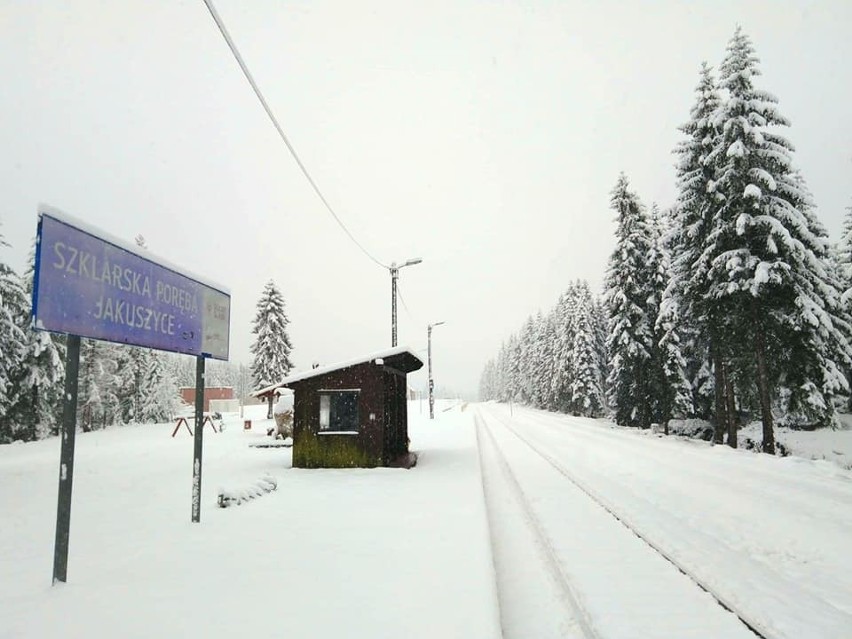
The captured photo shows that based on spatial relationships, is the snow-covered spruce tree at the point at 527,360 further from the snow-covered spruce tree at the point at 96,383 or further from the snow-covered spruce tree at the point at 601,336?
the snow-covered spruce tree at the point at 96,383

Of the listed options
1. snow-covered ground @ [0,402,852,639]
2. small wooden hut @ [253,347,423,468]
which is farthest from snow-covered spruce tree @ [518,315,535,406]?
snow-covered ground @ [0,402,852,639]

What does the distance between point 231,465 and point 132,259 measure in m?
12.0

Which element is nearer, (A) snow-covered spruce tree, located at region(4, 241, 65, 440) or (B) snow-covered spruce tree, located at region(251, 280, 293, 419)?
(A) snow-covered spruce tree, located at region(4, 241, 65, 440)

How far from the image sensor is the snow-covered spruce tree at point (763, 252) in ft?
58.2

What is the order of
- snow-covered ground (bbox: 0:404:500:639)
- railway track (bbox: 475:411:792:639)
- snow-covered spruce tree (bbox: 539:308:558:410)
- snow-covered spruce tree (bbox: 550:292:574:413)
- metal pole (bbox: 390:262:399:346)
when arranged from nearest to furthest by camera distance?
snow-covered ground (bbox: 0:404:500:639)
railway track (bbox: 475:411:792:639)
metal pole (bbox: 390:262:399:346)
snow-covered spruce tree (bbox: 550:292:574:413)
snow-covered spruce tree (bbox: 539:308:558:410)

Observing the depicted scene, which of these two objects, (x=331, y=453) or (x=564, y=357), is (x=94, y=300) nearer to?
(x=331, y=453)

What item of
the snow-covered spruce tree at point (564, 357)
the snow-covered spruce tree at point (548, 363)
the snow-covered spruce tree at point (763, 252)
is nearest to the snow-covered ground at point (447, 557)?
the snow-covered spruce tree at point (763, 252)

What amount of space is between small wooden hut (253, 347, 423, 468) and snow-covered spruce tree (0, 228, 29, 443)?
2272 centimetres

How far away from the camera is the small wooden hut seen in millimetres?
14484

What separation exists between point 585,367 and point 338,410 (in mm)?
37486

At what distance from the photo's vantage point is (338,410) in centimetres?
1487

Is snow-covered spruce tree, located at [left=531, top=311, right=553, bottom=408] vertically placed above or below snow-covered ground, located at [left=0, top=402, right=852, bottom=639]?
above

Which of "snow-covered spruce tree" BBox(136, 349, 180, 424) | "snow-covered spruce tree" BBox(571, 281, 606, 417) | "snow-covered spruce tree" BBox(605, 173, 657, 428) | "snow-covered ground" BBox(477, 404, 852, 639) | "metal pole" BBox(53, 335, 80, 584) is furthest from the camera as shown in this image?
"snow-covered spruce tree" BBox(571, 281, 606, 417)

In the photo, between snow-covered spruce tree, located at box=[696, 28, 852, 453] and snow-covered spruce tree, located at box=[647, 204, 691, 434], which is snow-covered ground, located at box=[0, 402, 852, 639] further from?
snow-covered spruce tree, located at box=[647, 204, 691, 434]
